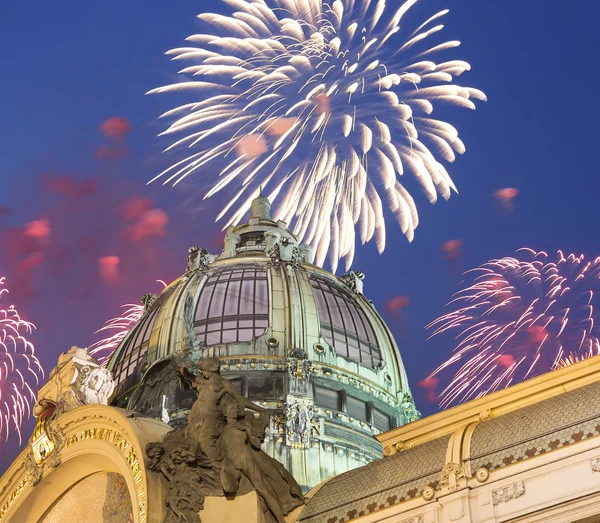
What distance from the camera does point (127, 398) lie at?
1836 inches

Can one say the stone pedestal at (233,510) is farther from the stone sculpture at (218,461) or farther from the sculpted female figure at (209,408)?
the sculpted female figure at (209,408)

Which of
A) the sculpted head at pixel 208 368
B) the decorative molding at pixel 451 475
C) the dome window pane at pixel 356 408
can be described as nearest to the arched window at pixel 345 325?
the dome window pane at pixel 356 408

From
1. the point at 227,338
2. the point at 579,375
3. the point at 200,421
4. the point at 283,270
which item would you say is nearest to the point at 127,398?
the point at 227,338

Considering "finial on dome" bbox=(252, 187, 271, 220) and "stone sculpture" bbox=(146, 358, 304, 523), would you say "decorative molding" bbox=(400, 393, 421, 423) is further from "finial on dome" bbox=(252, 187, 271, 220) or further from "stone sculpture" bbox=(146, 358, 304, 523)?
"stone sculpture" bbox=(146, 358, 304, 523)

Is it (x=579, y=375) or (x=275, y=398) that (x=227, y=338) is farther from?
(x=579, y=375)

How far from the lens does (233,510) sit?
20734mm

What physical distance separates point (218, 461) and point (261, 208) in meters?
35.8

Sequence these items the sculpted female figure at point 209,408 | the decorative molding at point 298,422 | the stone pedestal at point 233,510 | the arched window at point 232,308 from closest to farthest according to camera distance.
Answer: the stone pedestal at point 233,510, the sculpted female figure at point 209,408, the decorative molding at point 298,422, the arched window at point 232,308

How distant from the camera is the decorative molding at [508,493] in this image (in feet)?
59.4

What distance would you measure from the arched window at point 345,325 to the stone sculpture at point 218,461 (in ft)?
85.0

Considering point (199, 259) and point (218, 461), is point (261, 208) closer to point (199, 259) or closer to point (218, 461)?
point (199, 259)

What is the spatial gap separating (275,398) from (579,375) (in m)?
26.3

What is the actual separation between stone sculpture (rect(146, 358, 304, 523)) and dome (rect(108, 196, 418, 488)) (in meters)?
21.5

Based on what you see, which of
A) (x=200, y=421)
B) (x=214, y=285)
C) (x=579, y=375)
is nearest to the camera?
(x=579, y=375)
